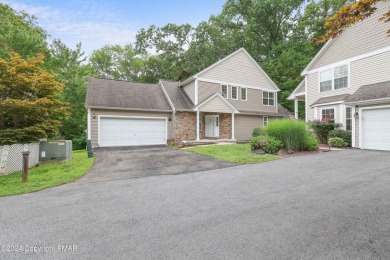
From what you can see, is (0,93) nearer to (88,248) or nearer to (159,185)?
(159,185)

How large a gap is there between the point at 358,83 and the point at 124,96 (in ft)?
52.0

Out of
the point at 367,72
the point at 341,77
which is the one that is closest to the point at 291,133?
the point at 367,72

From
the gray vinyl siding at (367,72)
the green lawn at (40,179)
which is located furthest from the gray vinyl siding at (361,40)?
the green lawn at (40,179)

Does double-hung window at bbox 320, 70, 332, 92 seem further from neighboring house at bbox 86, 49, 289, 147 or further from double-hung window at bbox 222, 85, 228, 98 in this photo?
double-hung window at bbox 222, 85, 228, 98

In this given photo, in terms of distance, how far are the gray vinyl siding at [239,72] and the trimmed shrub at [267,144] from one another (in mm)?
8662

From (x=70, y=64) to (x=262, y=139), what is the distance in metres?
23.3

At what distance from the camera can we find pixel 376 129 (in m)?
10.7

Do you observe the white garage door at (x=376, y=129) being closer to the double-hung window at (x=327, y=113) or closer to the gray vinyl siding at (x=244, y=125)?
the double-hung window at (x=327, y=113)

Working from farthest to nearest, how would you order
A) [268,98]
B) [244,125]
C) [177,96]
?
1. [268,98]
2. [244,125]
3. [177,96]

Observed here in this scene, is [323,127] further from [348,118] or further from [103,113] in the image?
[103,113]

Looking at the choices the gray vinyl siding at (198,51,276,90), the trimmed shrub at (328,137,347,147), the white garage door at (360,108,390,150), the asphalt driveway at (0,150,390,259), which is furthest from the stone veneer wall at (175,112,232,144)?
the asphalt driveway at (0,150,390,259)

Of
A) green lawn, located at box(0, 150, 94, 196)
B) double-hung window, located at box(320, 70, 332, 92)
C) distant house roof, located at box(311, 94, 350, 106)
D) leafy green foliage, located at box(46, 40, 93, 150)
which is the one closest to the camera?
green lawn, located at box(0, 150, 94, 196)

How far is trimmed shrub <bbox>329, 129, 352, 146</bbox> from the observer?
11.9m

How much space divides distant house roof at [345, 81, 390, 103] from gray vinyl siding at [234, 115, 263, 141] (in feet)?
28.3
